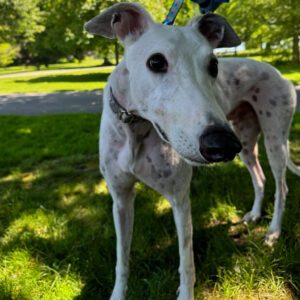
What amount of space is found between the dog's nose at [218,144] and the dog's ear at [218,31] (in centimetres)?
102

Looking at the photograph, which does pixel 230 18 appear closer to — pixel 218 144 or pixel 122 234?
pixel 122 234

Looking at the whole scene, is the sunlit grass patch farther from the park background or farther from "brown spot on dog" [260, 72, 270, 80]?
"brown spot on dog" [260, 72, 270, 80]

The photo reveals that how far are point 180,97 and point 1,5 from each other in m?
24.3

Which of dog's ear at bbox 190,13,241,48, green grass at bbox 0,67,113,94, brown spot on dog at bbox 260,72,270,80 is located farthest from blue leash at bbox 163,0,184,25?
green grass at bbox 0,67,113,94

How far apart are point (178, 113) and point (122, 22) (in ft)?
2.89

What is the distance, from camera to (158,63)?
6.18 feet

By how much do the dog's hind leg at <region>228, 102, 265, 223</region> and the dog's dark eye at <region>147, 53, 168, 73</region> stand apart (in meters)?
1.98

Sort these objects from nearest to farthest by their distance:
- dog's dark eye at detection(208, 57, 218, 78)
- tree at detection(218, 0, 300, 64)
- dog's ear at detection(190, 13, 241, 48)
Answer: dog's dark eye at detection(208, 57, 218, 78) → dog's ear at detection(190, 13, 241, 48) → tree at detection(218, 0, 300, 64)

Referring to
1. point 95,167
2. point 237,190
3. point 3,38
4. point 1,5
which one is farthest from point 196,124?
point 3,38

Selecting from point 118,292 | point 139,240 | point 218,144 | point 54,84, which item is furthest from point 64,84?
point 218,144

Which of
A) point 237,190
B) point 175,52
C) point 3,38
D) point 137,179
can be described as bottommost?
point 3,38

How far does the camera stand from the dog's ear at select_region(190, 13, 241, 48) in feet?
7.90

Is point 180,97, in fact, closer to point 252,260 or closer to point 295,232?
point 252,260

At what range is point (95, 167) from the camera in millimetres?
5543
